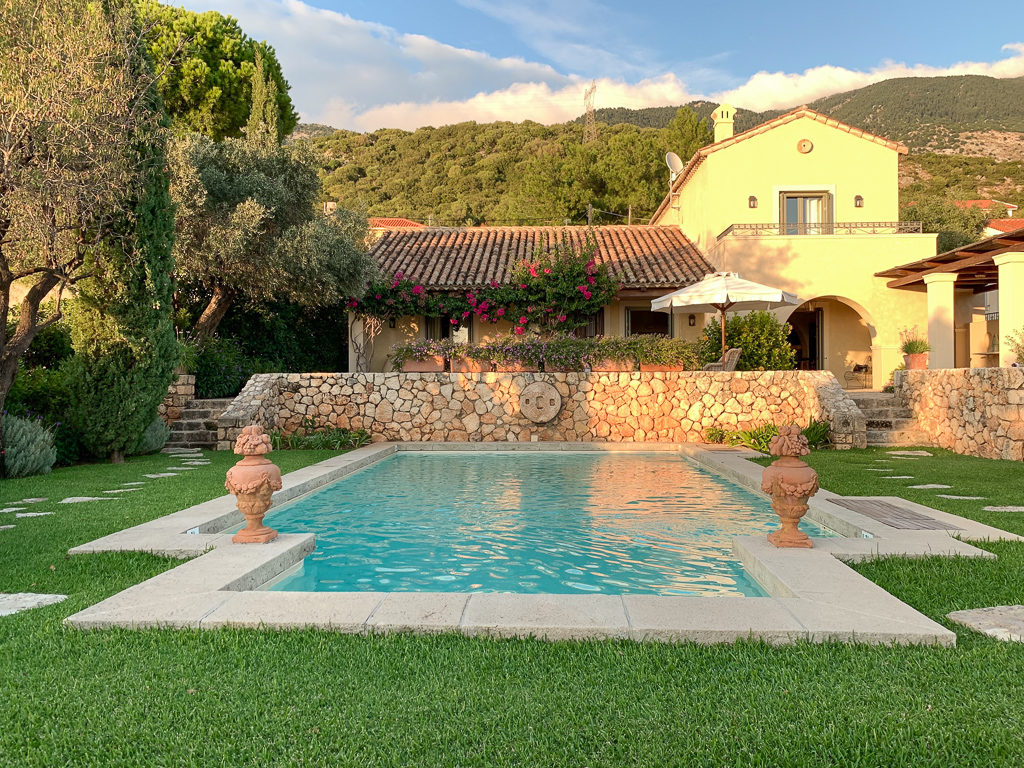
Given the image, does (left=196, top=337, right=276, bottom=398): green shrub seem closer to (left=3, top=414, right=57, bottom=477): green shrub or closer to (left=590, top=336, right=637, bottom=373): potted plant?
(left=3, top=414, right=57, bottom=477): green shrub

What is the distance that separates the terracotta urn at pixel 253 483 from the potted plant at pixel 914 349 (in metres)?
12.9

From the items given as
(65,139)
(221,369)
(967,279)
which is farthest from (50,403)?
(967,279)

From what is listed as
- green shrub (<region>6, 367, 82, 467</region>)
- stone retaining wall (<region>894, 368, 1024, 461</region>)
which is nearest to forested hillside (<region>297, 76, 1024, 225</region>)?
green shrub (<region>6, 367, 82, 467</region>)

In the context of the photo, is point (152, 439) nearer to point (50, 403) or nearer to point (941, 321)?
point (50, 403)

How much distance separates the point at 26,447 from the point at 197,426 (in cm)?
416

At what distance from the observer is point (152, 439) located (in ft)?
36.3

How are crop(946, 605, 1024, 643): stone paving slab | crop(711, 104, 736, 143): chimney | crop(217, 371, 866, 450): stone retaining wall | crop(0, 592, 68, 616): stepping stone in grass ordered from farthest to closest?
crop(711, 104, 736, 143): chimney
crop(217, 371, 866, 450): stone retaining wall
crop(0, 592, 68, 616): stepping stone in grass
crop(946, 605, 1024, 643): stone paving slab

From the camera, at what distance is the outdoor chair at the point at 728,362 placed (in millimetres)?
13227

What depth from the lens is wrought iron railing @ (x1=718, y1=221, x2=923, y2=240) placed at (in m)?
17.4

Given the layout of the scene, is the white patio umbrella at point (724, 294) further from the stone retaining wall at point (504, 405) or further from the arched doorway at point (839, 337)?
the arched doorway at point (839, 337)

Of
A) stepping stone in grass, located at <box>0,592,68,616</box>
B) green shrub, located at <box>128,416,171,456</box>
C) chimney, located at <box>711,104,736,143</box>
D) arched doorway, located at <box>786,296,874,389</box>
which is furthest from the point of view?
chimney, located at <box>711,104,736,143</box>

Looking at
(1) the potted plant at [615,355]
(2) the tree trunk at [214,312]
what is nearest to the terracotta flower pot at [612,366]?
(1) the potted plant at [615,355]

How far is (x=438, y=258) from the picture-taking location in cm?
1983

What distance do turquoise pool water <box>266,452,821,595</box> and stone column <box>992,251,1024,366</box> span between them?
632cm
